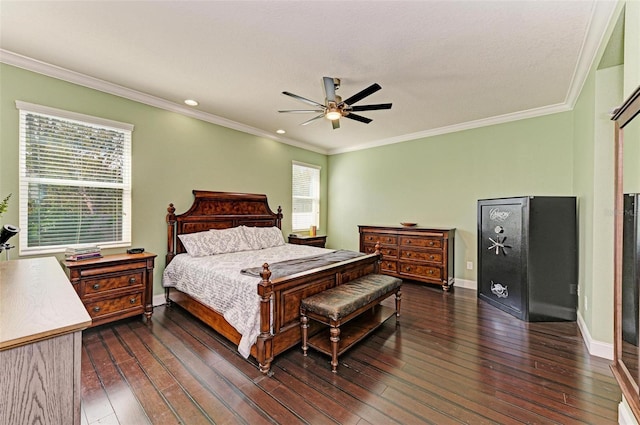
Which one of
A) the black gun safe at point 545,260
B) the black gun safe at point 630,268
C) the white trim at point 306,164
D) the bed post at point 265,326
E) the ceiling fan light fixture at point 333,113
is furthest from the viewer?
the white trim at point 306,164

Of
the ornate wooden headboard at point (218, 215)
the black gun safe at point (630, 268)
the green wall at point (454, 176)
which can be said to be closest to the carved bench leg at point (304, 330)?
the black gun safe at point (630, 268)

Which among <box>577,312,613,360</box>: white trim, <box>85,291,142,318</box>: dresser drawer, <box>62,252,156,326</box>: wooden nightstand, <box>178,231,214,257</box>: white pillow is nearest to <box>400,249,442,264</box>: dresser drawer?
<box>577,312,613,360</box>: white trim

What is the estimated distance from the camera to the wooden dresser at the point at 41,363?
858 mm

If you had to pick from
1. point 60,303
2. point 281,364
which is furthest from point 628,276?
point 60,303

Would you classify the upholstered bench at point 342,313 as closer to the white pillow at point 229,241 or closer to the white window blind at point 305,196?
the white pillow at point 229,241

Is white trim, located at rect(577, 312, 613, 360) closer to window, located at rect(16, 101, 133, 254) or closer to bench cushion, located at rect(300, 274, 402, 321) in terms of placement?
bench cushion, located at rect(300, 274, 402, 321)

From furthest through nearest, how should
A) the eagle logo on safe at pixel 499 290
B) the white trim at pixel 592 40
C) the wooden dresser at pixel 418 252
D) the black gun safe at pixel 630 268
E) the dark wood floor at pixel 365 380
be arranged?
the wooden dresser at pixel 418 252 < the eagle logo on safe at pixel 499 290 < the white trim at pixel 592 40 < the dark wood floor at pixel 365 380 < the black gun safe at pixel 630 268

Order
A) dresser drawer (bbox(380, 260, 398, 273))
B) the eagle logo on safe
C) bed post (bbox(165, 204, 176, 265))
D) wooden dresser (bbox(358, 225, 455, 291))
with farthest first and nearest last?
dresser drawer (bbox(380, 260, 398, 273)), wooden dresser (bbox(358, 225, 455, 291)), bed post (bbox(165, 204, 176, 265)), the eagle logo on safe

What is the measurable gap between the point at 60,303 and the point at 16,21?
2596mm

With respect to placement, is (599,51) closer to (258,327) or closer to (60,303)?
(258,327)

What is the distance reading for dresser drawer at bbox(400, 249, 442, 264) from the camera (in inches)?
177

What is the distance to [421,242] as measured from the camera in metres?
4.67

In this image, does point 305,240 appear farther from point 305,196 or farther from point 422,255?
point 422,255

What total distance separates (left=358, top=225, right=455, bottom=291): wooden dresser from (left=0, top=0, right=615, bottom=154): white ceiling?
2020mm
